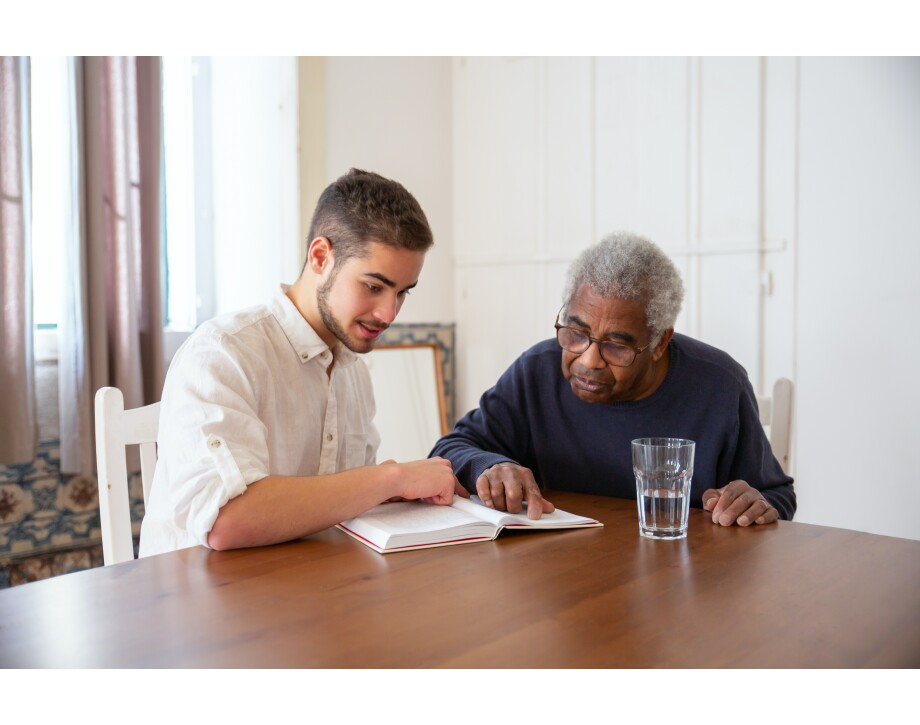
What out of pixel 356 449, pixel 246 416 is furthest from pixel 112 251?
pixel 246 416

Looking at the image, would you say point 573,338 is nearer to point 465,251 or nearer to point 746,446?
point 746,446

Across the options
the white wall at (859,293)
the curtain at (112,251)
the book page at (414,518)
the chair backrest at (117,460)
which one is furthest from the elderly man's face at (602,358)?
the curtain at (112,251)

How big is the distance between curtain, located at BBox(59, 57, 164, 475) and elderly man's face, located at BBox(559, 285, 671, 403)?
1.67m

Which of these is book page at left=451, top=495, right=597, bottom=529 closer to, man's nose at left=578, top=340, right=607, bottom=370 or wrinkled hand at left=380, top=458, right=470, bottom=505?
wrinkled hand at left=380, top=458, right=470, bottom=505

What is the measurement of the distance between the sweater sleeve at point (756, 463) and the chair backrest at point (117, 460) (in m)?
1.23

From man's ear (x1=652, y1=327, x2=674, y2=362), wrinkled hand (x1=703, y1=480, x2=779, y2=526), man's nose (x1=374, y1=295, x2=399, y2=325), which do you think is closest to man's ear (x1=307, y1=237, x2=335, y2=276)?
man's nose (x1=374, y1=295, x2=399, y2=325)

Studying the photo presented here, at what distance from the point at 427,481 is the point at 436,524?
0.12 m

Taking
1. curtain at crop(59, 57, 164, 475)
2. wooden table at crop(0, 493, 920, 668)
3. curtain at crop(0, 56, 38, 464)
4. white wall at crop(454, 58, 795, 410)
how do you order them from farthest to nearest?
1. white wall at crop(454, 58, 795, 410)
2. curtain at crop(59, 57, 164, 475)
3. curtain at crop(0, 56, 38, 464)
4. wooden table at crop(0, 493, 920, 668)

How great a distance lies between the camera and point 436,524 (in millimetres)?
1312

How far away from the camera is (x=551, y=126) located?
363 centimetres

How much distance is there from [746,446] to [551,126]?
2.24 meters

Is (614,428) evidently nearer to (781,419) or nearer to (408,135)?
(781,419)

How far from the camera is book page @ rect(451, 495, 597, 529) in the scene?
1337 mm
